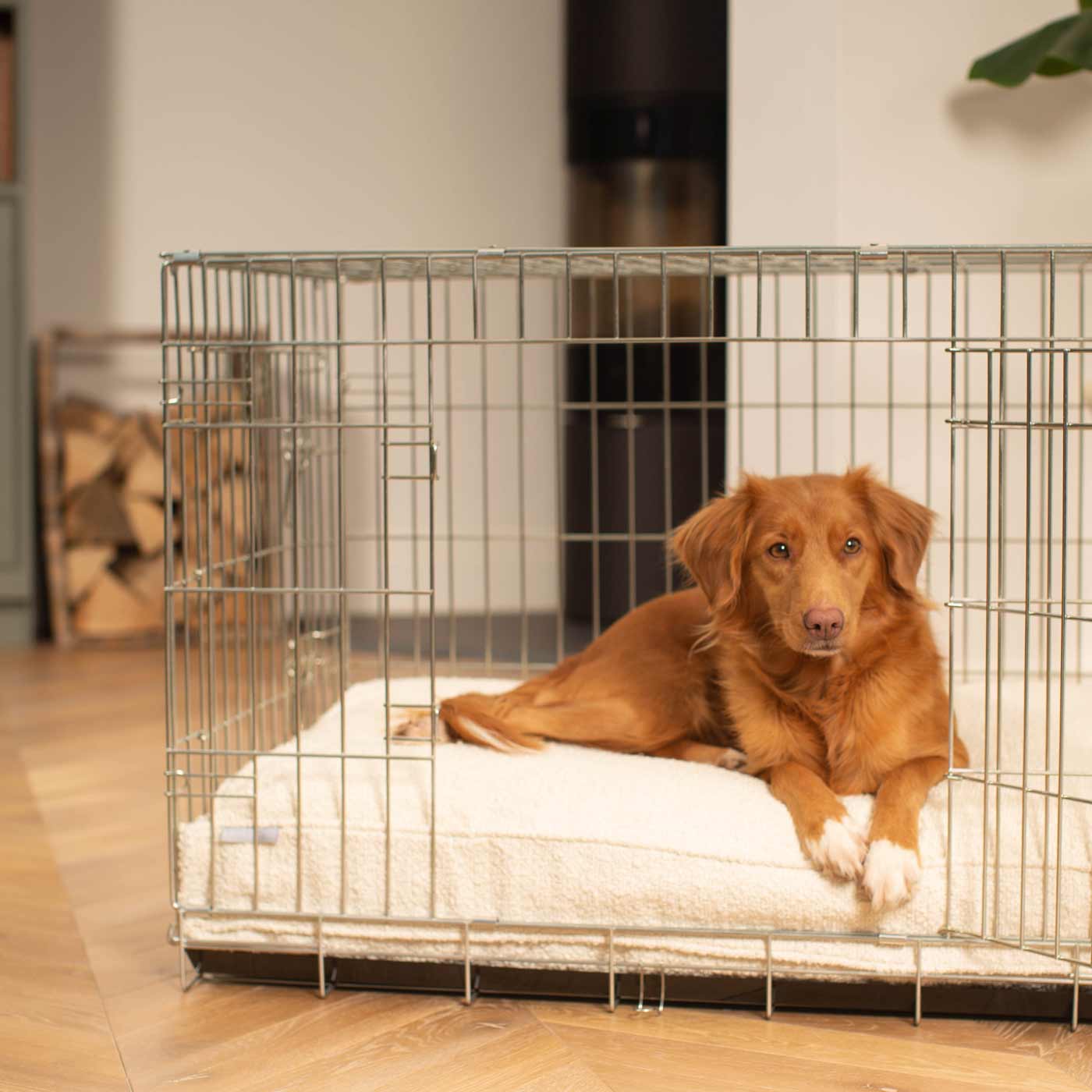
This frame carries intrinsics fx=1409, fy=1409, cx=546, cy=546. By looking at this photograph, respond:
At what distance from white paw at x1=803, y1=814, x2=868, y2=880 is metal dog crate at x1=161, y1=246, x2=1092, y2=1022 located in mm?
105

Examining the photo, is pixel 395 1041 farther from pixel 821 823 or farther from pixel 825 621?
pixel 825 621

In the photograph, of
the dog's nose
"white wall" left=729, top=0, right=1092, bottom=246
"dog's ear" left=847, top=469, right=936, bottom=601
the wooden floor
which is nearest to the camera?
the wooden floor

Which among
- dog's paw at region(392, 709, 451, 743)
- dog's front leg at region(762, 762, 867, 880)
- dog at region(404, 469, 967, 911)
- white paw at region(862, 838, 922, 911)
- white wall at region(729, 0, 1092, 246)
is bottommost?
white paw at region(862, 838, 922, 911)

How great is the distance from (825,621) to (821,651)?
0.05m

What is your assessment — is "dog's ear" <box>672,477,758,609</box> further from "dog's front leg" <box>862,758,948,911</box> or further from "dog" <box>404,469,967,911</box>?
"dog's front leg" <box>862,758,948,911</box>

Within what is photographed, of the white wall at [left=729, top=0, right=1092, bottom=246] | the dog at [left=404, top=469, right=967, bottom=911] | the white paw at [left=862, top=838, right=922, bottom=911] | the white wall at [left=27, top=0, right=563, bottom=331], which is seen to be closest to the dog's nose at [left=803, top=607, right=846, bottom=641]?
the dog at [left=404, top=469, right=967, bottom=911]

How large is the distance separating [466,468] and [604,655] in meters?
2.84

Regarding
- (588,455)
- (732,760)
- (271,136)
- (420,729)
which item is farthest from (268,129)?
(732,760)

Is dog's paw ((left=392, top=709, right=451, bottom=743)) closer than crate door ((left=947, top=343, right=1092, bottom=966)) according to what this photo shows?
No

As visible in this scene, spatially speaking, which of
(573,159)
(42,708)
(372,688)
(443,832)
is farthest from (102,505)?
(443,832)

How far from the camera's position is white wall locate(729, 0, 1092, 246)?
3.57 metres

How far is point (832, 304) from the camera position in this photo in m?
3.60

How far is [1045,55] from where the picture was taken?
10.8ft

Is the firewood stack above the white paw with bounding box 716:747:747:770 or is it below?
above
